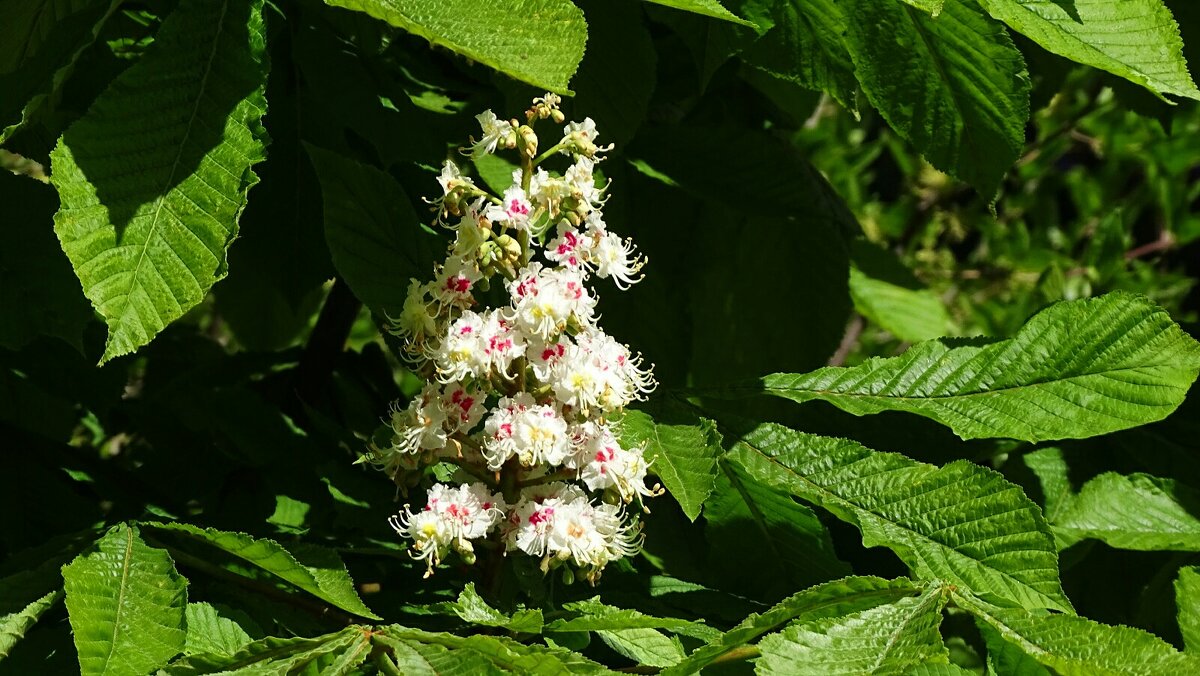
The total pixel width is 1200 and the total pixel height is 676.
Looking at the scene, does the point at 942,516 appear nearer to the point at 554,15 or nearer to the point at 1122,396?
the point at 1122,396

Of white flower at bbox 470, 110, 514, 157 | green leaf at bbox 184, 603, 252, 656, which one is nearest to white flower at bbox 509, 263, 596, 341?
white flower at bbox 470, 110, 514, 157

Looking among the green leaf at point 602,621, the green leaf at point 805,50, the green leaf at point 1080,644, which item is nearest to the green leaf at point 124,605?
the green leaf at point 602,621

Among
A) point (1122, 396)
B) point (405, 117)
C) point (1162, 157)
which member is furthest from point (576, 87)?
point (1162, 157)

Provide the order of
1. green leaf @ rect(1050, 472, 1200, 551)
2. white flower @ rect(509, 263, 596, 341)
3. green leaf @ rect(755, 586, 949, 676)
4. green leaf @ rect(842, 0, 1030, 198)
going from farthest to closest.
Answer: green leaf @ rect(1050, 472, 1200, 551) → green leaf @ rect(842, 0, 1030, 198) → white flower @ rect(509, 263, 596, 341) → green leaf @ rect(755, 586, 949, 676)

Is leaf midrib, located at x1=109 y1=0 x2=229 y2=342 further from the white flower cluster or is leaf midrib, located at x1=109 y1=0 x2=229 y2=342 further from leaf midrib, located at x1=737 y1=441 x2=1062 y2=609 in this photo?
leaf midrib, located at x1=737 y1=441 x2=1062 y2=609

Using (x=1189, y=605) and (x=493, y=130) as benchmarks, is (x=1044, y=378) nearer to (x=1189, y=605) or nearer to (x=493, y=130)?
(x=1189, y=605)

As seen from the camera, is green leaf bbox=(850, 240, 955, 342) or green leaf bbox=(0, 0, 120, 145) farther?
green leaf bbox=(850, 240, 955, 342)
